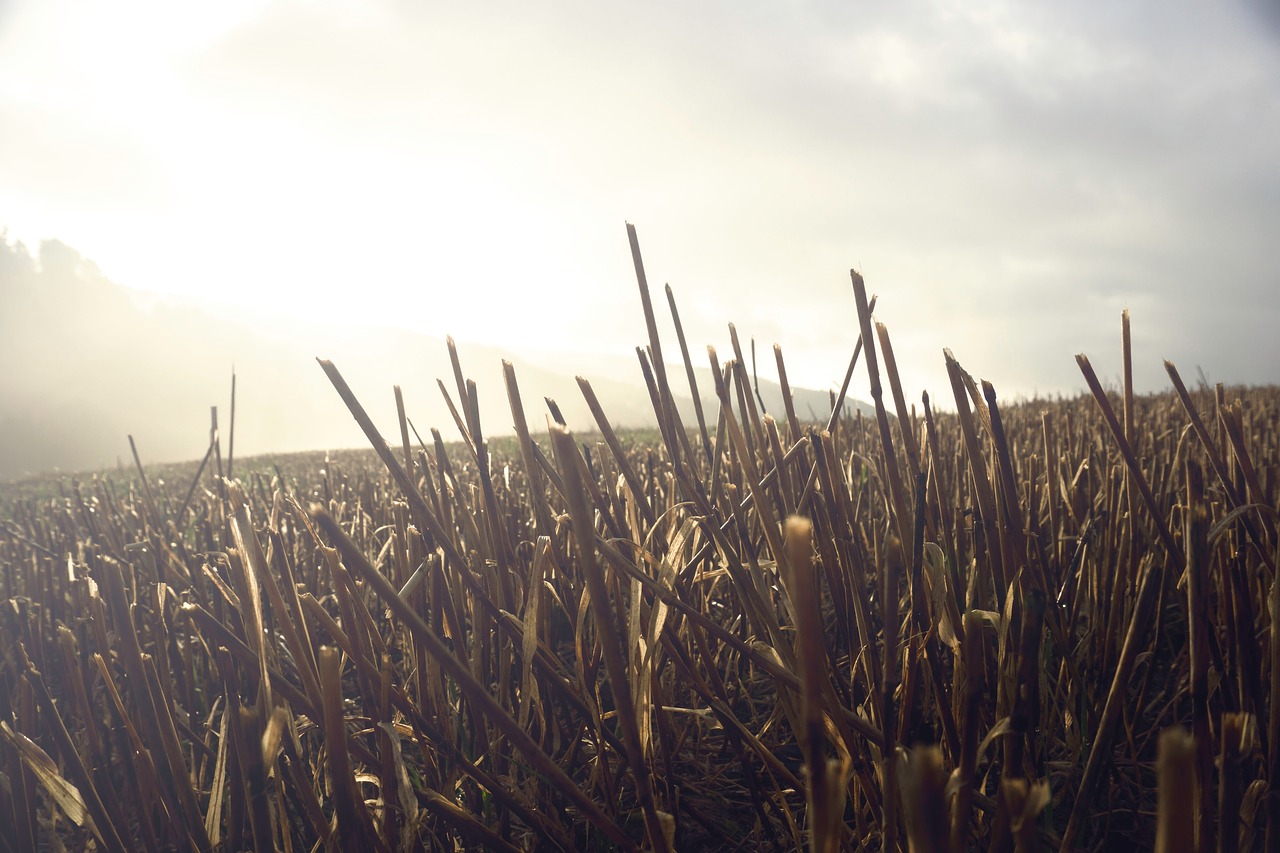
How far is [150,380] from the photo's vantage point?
58.2m

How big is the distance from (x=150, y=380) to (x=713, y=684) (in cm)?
7125

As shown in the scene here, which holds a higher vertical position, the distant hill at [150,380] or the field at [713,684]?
the distant hill at [150,380]

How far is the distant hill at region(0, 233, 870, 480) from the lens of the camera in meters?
50.7

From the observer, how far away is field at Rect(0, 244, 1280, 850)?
1.87 feet

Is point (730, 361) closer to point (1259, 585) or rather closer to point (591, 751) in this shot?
point (591, 751)

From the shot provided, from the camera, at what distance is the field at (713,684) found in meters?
0.57

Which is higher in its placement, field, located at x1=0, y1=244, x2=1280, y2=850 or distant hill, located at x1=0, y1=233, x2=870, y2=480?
distant hill, located at x1=0, y1=233, x2=870, y2=480

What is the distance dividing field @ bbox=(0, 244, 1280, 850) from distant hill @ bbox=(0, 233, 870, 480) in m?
43.1

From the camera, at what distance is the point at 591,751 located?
1.16 meters

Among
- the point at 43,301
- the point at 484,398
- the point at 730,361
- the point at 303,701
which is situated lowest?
the point at 303,701

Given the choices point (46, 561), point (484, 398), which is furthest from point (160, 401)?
point (46, 561)

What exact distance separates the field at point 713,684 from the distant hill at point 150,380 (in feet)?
142

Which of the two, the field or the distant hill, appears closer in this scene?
the field

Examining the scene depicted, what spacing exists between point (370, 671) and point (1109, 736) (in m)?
0.86
